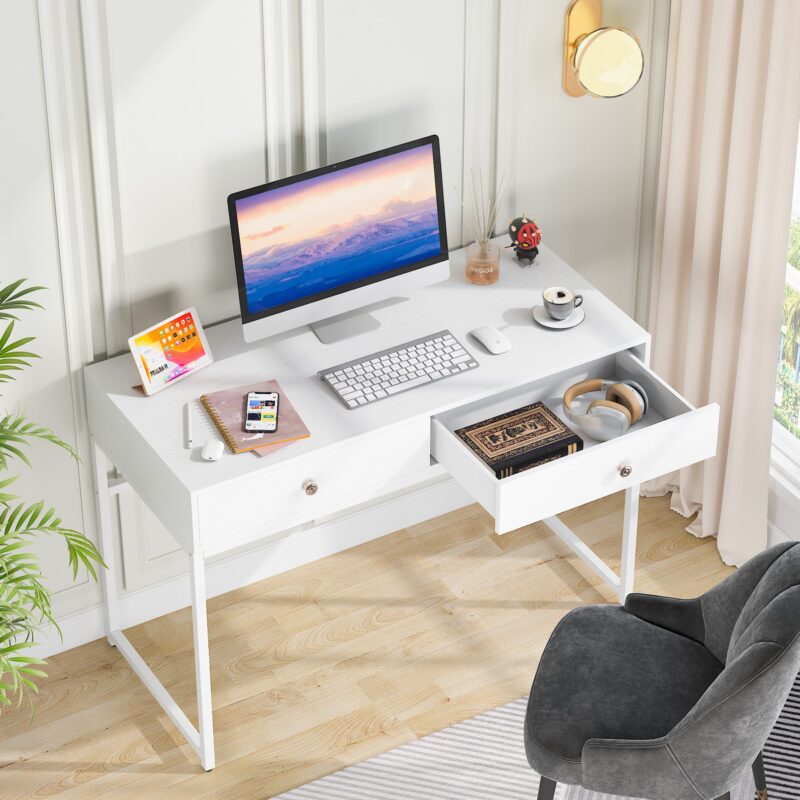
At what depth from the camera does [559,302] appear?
296 centimetres

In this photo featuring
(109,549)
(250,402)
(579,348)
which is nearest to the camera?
(250,402)

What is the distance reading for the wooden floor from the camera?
2941 mm

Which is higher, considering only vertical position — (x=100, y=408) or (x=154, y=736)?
(x=100, y=408)

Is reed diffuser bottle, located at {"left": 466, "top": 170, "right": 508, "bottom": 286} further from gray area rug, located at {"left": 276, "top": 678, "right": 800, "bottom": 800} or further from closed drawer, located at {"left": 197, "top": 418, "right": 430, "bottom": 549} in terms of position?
gray area rug, located at {"left": 276, "top": 678, "right": 800, "bottom": 800}

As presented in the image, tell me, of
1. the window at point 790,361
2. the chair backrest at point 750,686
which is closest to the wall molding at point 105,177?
the chair backrest at point 750,686

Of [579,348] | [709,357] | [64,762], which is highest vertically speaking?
[579,348]

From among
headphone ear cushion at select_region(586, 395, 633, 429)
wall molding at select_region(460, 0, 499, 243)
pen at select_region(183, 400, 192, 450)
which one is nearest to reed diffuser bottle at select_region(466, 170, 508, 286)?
wall molding at select_region(460, 0, 499, 243)

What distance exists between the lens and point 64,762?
9.66 feet

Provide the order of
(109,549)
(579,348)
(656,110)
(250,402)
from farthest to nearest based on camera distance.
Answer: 1. (656,110)
2. (109,549)
3. (579,348)
4. (250,402)

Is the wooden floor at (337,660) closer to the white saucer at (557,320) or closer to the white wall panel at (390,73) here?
the white saucer at (557,320)

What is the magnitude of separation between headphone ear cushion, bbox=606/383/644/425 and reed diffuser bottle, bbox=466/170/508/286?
0.45 metres

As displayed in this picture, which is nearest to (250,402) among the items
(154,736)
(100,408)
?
(100,408)

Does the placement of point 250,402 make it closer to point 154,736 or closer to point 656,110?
point 154,736

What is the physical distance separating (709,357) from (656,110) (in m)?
0.65
